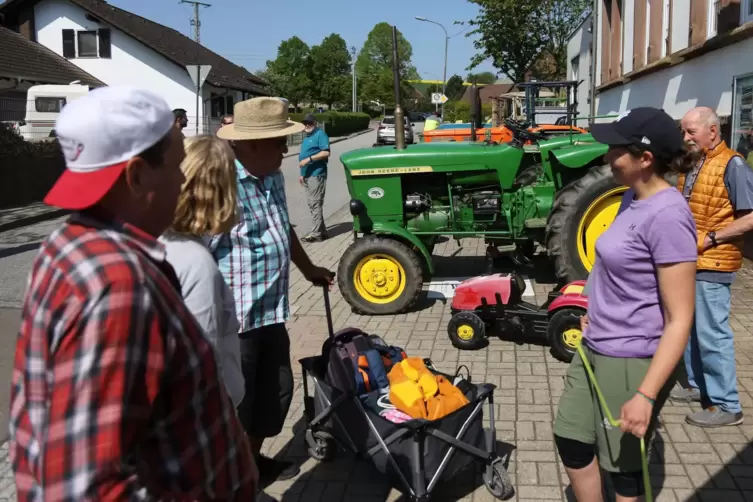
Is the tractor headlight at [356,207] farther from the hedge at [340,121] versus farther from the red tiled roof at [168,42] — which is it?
the hedge at [340,121]

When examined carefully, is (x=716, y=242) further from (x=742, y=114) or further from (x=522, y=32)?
(x=522, y=32)

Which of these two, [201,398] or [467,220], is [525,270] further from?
[201,398]

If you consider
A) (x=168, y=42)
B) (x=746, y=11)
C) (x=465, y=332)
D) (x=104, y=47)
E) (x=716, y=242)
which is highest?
(x=168, y=42)

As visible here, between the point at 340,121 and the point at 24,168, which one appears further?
the point at 340,121

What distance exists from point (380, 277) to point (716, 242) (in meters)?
3.33

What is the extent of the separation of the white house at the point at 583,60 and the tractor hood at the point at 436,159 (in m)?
17.6

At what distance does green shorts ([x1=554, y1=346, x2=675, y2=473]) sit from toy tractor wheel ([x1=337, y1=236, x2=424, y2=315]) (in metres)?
3.98

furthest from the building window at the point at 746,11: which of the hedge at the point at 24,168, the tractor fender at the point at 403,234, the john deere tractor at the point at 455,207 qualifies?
the hedge at the point at 24,168

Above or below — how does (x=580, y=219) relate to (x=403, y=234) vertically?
above

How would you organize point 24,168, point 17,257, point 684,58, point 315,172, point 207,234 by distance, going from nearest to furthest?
point 207,234 → point 17,257 → point 315,172 → point 684,58 → point 24,168

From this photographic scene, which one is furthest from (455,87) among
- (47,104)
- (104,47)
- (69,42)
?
(47,104)

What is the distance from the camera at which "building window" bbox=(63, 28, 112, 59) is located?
1399 inches

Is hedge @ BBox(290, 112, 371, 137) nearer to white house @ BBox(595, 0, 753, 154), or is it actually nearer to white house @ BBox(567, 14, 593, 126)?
white house @ BBox(567, 14, 593, 126)

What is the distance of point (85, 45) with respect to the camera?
35.7 metres
